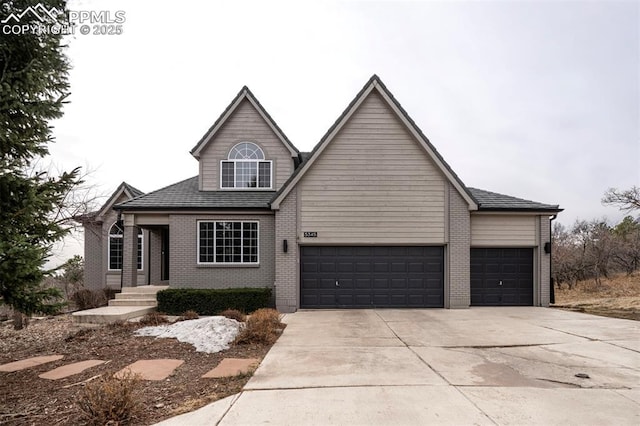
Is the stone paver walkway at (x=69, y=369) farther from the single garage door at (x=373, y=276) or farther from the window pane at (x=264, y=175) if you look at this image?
the window pane at (x=264, y=175)

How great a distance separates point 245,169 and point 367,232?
19.5 ft

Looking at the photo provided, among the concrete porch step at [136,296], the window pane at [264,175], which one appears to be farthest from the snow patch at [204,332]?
the window pane at [264,175]

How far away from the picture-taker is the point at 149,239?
17234 millimetres

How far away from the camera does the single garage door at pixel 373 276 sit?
14039 millimetres

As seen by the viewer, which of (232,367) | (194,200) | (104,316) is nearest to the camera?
(232,367)

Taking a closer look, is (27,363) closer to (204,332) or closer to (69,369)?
(69,369)

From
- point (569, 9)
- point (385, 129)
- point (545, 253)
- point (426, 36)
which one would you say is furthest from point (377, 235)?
point (569, 9)

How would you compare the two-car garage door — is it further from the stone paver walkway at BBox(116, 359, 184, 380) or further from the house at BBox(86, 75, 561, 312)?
the stone paver walkway at BBox(116, 359, 184, 380)

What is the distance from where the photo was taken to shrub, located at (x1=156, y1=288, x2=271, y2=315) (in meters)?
13.1

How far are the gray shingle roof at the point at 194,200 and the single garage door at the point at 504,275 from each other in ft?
27.6

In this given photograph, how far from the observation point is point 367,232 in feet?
45.8

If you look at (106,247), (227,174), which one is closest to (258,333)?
(227,174)

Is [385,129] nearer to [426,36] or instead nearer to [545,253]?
[426,36]

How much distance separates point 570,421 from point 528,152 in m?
23.3
